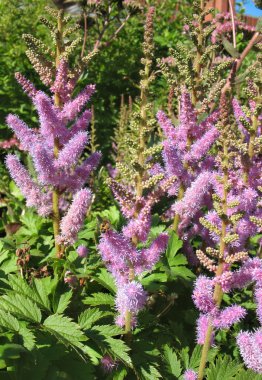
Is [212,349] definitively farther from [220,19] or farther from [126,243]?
[220,19]

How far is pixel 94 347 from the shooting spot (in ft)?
6.44

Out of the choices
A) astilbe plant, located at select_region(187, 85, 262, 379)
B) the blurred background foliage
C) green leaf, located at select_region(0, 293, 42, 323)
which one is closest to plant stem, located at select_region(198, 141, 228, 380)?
astilbe plant, located at select_region(187, 85, 262, 379)

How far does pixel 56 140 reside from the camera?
8.23ft

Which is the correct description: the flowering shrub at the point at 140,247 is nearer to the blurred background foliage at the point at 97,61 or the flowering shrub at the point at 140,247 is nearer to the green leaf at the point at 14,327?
the green leaf at the point at 14,327

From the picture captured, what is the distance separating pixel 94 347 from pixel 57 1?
3308 mm

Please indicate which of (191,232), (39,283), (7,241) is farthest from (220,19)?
(39,283)

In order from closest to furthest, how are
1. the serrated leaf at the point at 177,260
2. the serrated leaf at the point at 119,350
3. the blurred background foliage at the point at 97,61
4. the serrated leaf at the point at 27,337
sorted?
the serrated leaf at the point at 27,337 → the serrated leaf at the point at 119,350 → the serrated leaf at the point at 177,260 → the blurred background foliage at the point at 97,61

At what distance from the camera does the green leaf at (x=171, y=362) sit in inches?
A: 82.1

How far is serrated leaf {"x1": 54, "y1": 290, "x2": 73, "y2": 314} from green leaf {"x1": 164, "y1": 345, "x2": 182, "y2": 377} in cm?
50

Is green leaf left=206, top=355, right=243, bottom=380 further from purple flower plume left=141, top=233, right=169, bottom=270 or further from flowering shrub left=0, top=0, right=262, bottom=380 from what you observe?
purple flower plume left=141, top=233, right=169, bottom=270

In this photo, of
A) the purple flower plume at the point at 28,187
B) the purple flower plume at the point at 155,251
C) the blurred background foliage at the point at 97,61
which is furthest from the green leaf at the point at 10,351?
the blurred background foliage at the point at 97,61

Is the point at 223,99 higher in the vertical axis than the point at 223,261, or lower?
higher

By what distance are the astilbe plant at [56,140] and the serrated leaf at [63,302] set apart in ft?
1.10

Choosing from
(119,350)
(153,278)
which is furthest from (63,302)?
(153,278)
